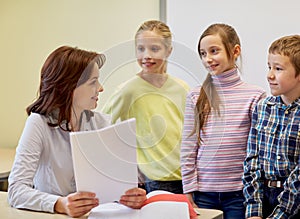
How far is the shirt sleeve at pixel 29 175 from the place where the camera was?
58.9 inches

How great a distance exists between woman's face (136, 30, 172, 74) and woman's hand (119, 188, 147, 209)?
0.36 metres

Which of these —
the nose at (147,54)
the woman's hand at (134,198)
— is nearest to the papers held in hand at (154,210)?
the woman's hand at (134,198)

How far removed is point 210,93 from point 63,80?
0.48m

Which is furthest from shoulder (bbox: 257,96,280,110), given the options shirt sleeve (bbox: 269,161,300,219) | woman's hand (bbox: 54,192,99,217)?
woman's hand (bbox: 54,192,99,217)

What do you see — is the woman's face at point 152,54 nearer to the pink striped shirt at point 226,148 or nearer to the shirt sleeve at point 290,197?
the pink striped shirt at point 226,148

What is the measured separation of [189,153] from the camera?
1.75 metres

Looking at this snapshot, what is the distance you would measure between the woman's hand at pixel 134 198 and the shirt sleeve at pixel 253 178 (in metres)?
0.46

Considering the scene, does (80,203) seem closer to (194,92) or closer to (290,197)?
(194,92)

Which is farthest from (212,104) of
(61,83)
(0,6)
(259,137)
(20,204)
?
(0,6)

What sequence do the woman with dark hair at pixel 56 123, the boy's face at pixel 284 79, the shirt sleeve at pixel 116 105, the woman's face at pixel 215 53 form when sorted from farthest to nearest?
the woman's face at pixel 215 53, the boy's face at pixel 284 79, the woman with dark hair at pixel 56 123, the shirt sleeve at pixel 116 105

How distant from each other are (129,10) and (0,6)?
1.02 metres

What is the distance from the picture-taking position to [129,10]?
2.81 m

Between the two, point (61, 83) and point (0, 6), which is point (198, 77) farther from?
point (0, 6)

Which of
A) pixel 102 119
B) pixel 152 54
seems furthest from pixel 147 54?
pixel 102 119
